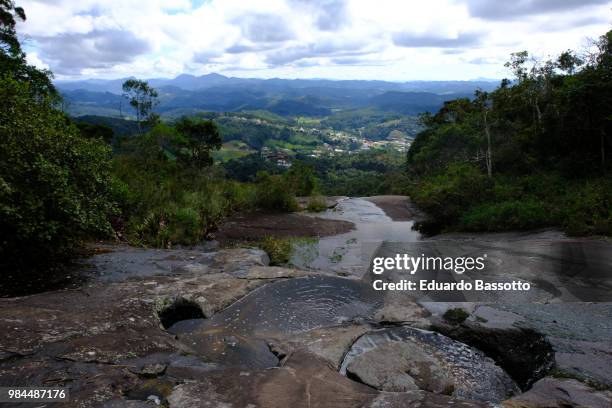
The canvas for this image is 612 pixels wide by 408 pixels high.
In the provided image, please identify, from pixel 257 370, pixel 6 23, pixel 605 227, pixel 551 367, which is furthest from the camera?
pixel 6 23

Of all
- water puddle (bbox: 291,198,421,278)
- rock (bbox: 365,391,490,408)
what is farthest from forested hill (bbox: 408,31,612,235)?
rock (bbox: 365,391,490,408)

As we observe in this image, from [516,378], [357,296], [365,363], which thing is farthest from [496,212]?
[365,363]

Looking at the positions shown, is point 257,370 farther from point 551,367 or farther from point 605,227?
point 605,227

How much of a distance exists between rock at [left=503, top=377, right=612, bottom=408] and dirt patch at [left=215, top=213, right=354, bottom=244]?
12879 mm

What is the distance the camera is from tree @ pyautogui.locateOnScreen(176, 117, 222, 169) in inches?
1347

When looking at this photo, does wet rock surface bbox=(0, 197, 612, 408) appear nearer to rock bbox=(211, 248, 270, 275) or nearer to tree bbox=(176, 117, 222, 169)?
rock bbox=(211, 248, 270, 275)

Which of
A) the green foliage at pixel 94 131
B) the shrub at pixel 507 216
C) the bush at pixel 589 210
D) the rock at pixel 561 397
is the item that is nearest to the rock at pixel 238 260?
the rock at pixel 561 397

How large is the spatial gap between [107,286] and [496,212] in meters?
14.8

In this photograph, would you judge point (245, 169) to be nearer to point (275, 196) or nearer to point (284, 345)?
point (275, 196)

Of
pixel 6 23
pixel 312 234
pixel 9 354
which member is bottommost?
pixel 312 234

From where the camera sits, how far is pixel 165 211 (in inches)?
659

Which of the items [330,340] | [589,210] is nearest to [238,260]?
[330,340]

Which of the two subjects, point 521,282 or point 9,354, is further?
point 521,282

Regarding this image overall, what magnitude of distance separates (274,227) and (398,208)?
32.9 ft
